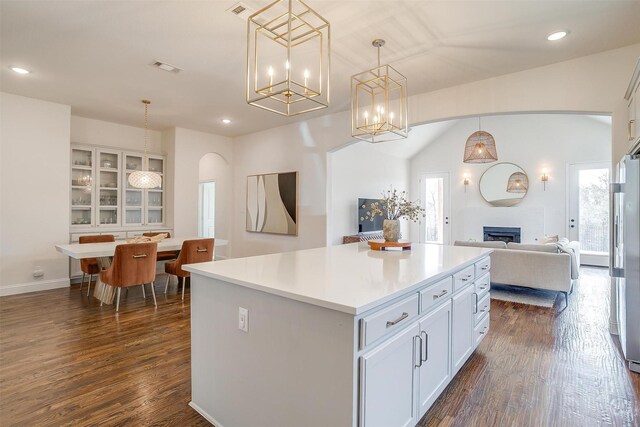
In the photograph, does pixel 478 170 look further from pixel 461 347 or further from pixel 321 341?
pixel 321 341

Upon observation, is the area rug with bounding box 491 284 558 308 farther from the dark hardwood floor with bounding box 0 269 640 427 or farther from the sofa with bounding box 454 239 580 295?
the dark hardwood floor with bounding box 0 269 640 427

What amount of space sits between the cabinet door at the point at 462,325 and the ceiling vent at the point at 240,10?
2.61 metres

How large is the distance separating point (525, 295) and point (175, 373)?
4595mm

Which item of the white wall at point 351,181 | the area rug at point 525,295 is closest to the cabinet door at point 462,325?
the area rug at point 525,295

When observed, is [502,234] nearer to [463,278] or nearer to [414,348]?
[463,278]

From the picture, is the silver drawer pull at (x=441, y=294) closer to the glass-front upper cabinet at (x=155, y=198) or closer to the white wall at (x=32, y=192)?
the white wall at (x=32, y=192)

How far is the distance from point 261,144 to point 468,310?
5.26m

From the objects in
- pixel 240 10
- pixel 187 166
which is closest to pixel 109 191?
pixel 187 166

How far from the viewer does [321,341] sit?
1359mm

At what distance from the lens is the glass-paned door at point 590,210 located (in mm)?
6926

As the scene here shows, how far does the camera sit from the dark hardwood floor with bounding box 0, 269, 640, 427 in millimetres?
1971

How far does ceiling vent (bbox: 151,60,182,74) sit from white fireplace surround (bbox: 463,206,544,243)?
7.45 m

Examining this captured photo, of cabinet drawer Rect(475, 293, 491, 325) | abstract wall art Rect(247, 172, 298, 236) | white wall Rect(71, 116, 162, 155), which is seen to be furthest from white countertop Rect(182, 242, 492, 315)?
white wall Rect(71, 116, 162, 155)

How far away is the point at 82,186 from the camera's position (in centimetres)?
544
